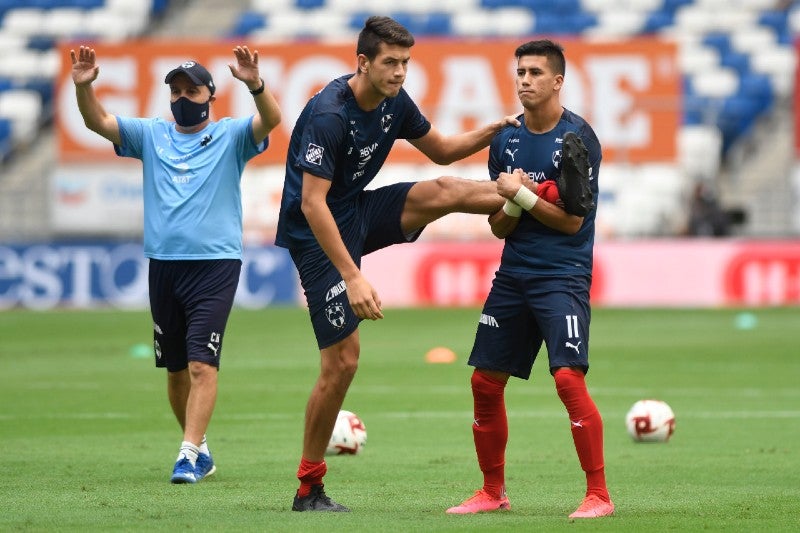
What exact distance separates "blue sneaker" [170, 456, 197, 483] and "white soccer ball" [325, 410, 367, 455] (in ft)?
5.15

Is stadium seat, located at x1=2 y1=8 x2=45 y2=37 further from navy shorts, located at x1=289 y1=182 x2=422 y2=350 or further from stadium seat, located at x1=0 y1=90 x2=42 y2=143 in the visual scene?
navy shorts, located at x1=289 y1=182 x2=422 y2=350

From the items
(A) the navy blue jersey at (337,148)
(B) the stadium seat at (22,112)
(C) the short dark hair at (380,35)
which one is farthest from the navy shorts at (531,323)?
(B) the stadium seat at (22,112)

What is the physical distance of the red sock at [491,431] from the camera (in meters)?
8.05

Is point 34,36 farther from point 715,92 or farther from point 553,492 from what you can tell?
point 553,492

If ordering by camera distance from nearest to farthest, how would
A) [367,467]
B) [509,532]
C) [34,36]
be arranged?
[509,532] → [367,467] → [34,36]

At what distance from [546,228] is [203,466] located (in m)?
2.71

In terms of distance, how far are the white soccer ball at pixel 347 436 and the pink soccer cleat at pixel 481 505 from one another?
7.77 ft

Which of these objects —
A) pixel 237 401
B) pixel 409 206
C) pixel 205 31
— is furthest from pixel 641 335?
pixel 205 31

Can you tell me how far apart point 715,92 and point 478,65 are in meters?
5.63

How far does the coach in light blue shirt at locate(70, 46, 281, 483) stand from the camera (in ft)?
30.9

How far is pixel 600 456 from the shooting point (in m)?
7.69

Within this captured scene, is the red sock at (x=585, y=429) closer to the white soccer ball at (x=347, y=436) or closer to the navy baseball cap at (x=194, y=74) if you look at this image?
the white soccer ball at (x=347, y=436)

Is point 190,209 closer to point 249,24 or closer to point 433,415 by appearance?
point 433,415

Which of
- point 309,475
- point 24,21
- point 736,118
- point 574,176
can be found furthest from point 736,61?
point 309,475
